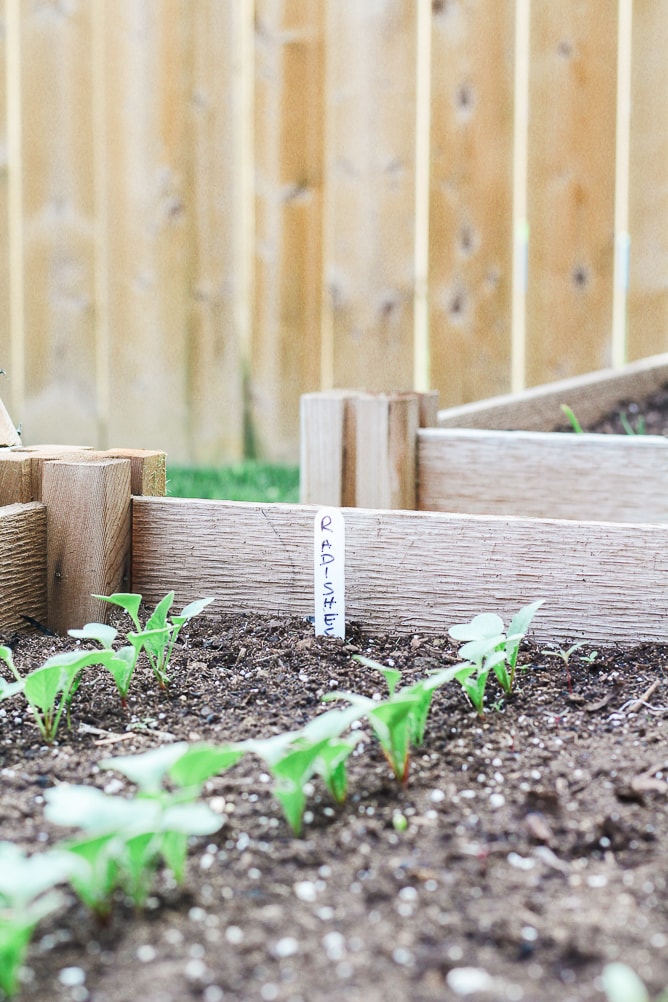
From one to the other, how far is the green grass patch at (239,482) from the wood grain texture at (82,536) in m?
1.25

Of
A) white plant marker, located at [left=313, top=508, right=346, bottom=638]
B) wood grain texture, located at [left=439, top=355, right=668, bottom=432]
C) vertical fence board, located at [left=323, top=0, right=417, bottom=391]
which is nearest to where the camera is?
white plant marker, located at [left=313, top=508, right=346, bottom=638]

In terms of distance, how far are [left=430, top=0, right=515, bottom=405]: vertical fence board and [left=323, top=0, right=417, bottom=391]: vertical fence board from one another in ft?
0.27

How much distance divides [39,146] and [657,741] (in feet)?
9.34

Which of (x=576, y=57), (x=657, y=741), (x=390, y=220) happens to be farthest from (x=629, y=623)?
(x=576, y=57)

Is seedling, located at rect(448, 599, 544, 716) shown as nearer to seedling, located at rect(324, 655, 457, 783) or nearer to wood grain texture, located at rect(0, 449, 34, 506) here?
seedling, located at rect(324, 655, 457, 783)

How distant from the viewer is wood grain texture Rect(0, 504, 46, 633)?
4.58 ft

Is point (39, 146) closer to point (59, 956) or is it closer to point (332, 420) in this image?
point (332, 420)

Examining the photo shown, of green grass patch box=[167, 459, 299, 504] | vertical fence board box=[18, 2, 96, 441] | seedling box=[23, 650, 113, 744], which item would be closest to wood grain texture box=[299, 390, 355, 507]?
green grass patch box=[167, 459, 299, 504]

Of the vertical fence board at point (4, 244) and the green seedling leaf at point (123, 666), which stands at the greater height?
the vertical fence board at point (4, 244)

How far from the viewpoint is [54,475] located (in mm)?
1465

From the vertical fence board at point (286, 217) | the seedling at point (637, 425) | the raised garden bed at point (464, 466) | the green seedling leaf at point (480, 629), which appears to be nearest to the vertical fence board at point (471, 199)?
the vertical fence board at point (286, 217)

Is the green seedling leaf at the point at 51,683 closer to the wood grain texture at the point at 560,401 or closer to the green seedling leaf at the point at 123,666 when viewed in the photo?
the green seedling leaf at the point at 123,666

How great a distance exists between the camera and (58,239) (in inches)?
133

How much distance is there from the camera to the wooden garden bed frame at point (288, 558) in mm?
1339
